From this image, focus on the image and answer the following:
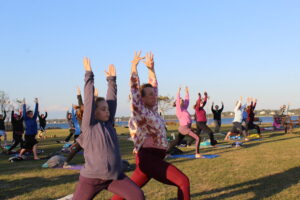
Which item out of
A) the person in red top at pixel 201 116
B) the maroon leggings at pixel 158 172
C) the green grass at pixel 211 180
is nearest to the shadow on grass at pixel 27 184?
the green grass at pixel 211 180

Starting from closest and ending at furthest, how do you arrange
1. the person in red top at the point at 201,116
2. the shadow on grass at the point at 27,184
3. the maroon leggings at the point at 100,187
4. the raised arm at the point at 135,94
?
the maroon leggings at the point at 100,187
the raised arm at the point at 135,94
the shadow on grass at the point at 27,184
the person in red top at the point at 201,116

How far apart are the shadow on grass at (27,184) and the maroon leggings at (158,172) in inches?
132

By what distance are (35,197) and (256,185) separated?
450 cm

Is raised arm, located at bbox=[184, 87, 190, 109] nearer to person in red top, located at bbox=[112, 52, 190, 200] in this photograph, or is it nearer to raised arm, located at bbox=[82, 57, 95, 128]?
person in red top, located at bbox=[112, 52, 190, 200]

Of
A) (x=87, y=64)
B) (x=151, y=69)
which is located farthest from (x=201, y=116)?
(x=87, y=64)

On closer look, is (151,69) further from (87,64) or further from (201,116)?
(201,116)

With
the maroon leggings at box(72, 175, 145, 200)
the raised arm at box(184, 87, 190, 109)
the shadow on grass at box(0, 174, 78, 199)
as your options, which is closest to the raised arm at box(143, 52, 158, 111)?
the maroon leggings at box(72, 175, 145, 200)

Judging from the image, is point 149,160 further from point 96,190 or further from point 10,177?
point 10,177

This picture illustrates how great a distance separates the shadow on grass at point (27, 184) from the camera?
6.71 metres

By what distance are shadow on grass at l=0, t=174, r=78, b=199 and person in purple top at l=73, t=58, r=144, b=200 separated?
3.54 m

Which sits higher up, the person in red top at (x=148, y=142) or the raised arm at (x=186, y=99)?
the raised arm at (x=186, y=99)

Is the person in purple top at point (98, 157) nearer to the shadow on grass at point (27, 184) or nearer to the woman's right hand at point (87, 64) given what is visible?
the woman's right hand at point (87, 64)

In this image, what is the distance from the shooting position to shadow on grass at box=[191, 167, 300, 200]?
5973 mm

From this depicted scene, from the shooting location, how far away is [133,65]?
4.84 meters
